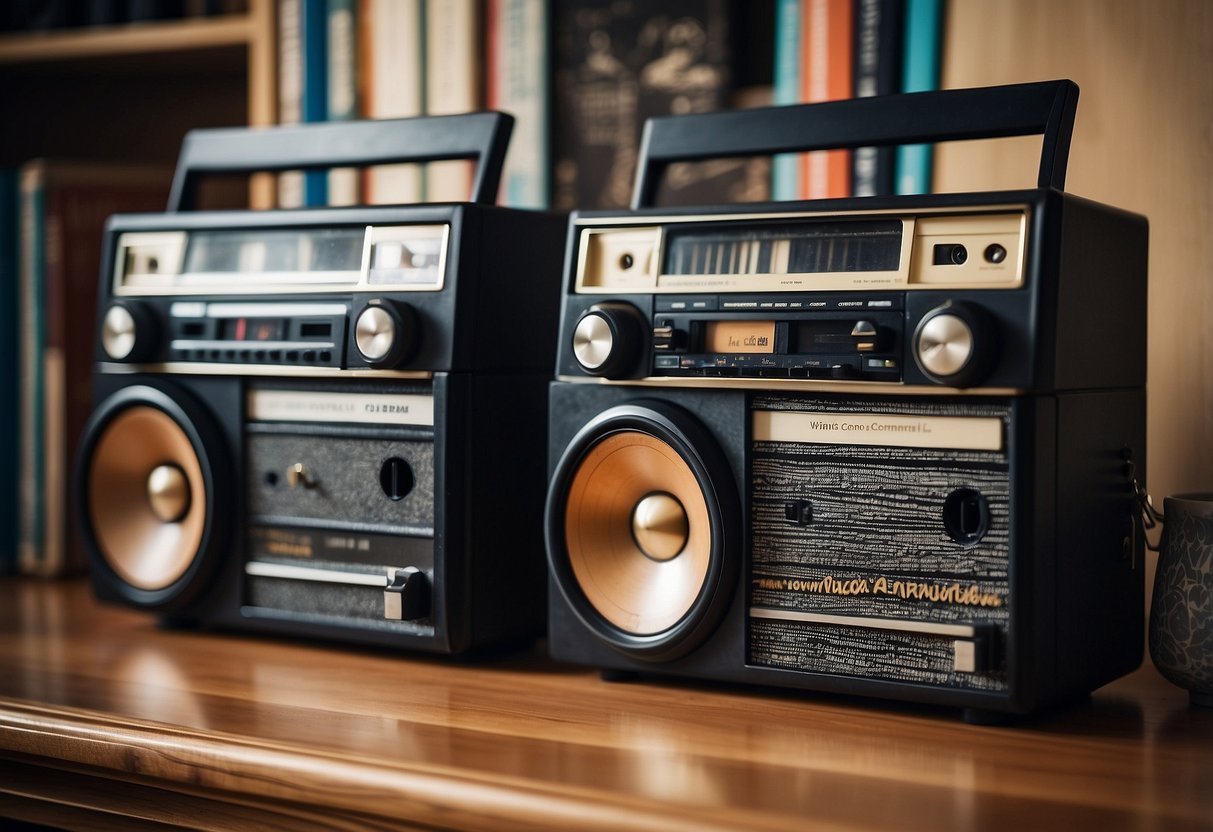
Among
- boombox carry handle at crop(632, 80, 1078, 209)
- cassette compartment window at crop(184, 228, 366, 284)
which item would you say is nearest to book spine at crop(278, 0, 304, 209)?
cassette compartment window at crop(184, 228, 366, 284)

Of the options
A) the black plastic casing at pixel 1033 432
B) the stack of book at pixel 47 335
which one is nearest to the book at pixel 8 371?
the stack of book at pixel 47 335

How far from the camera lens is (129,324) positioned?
1.12m

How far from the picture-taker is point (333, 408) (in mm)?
1062

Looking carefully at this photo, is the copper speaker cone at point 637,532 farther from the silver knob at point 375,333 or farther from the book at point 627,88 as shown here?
the book at point 627,88

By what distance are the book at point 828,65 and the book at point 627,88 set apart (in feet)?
0.31

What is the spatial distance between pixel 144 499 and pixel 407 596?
294 millimetres

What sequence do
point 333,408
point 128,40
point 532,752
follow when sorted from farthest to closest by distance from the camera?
point 128,40, point 333,408, point 532,752

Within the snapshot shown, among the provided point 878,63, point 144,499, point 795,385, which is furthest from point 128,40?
point 795,385

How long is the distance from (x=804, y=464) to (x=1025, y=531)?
15cm

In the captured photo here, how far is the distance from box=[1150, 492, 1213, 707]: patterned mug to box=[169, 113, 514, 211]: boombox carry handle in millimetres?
552

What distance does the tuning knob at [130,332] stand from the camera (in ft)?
3.68

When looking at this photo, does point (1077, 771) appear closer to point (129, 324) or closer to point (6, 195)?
point (129, 324)

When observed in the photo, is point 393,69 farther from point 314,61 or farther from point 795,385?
point 795,385

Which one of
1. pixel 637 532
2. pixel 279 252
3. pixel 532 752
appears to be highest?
pixel 279 252
